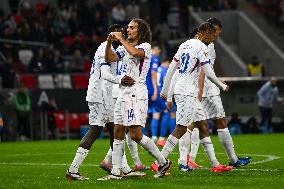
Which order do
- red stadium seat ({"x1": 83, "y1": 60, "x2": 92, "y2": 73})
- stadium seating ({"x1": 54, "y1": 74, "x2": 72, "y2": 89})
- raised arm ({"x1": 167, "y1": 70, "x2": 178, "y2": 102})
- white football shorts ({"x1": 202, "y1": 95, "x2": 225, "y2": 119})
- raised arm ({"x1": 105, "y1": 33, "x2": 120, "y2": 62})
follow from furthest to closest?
red stadium seat ({"x1": 83, "y1": 60, "x2": 92, "y2": 73})
stadium seating ({"x1": 54, "y1": 74, "x2": 72, "y2": 89})
white football shorts ({"x1": 202, "y1": 95, "x2": 225, "y2": 119})
raised arm ({"x1": 167, "y1": 70, "x2": 178, "y2": 102})
raised arm ({"x1": 105, "y1": 33, "x2": 120, "y2": 62})

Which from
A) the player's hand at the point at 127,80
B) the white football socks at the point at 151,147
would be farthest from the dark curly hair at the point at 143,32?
the white football socks at the point at 151,147

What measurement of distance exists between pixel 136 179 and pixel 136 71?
1.69 meters

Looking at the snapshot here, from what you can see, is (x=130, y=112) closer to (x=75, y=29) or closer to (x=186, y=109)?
(x=186, y=109)

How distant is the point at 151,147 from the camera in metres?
14.9

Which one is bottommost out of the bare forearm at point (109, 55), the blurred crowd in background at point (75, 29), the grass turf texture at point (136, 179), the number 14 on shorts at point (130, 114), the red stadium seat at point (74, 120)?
the grass turf texture at point (136, 179)

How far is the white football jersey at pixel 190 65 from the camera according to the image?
623 inches

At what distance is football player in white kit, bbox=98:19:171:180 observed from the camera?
48.0 feet

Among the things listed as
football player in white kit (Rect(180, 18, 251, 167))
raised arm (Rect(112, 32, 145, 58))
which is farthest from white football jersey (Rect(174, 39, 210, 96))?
raised arm (Rect(112, 32, 145, 58))

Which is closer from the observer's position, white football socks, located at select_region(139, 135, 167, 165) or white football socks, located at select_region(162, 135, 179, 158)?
white football socks, located at select_region(139, 135, 167, 165)

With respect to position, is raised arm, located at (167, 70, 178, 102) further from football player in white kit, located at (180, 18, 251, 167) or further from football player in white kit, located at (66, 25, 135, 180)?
football player in white kit, located at (66, 25, 135, 180)

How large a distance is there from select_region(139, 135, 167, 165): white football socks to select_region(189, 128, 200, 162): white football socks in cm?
246

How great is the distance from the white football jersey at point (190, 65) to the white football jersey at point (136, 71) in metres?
1.16

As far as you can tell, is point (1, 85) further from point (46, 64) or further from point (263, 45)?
point (263, 45)

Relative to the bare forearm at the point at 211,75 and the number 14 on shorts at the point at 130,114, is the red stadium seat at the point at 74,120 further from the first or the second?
the number 14 on shorts at the point at 130,114
